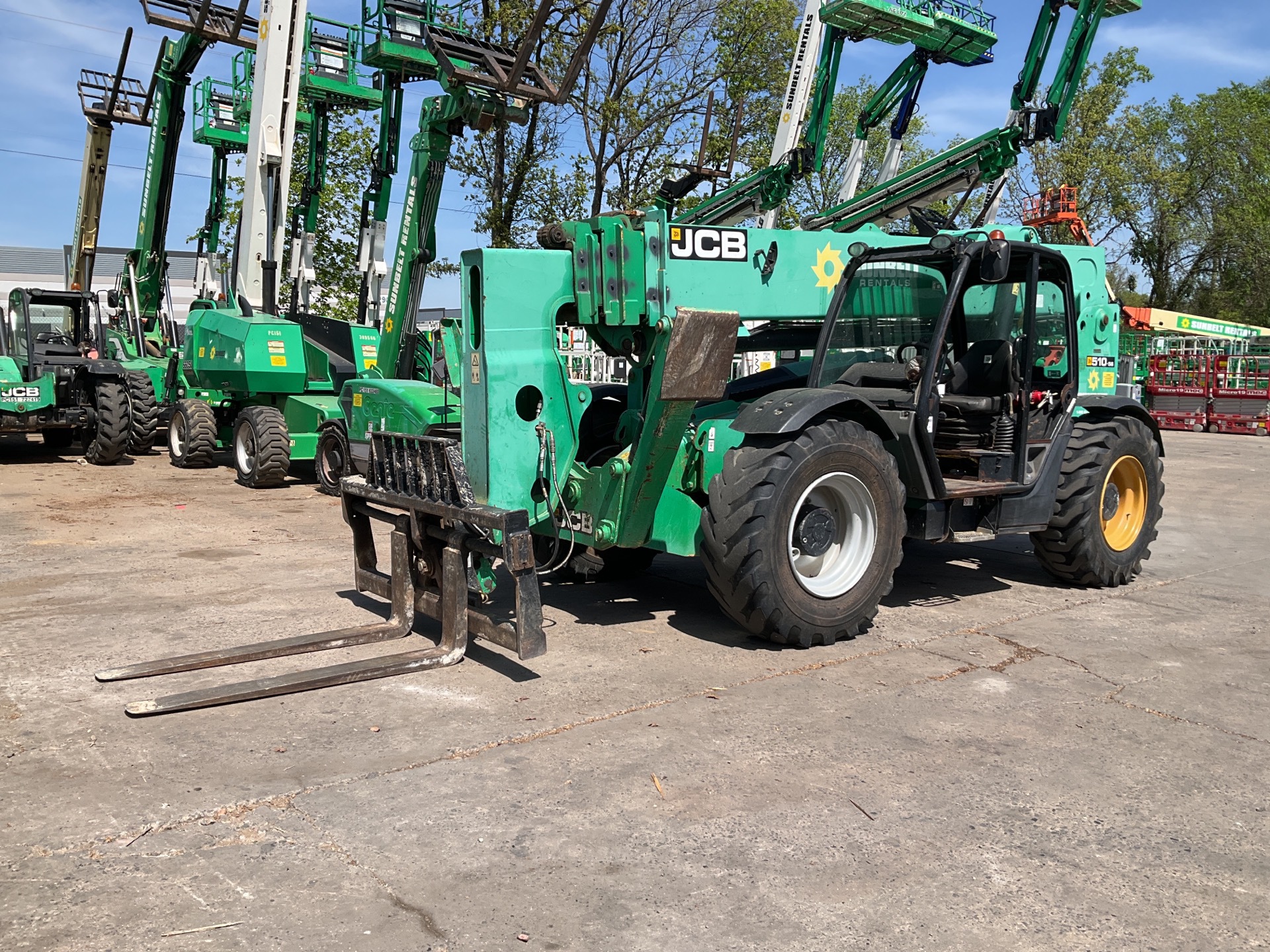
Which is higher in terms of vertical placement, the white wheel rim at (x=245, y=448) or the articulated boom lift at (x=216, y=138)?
the articulated boom lift at (x=216, y=138)

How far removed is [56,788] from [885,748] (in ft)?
10.5

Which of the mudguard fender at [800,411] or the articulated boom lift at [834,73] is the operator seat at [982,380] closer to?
the mudguard fender at [800,411]

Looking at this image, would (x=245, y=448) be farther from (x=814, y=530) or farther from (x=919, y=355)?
(x=814, y=530)

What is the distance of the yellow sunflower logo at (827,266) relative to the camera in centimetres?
692

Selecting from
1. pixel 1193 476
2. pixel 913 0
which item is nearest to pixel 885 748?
pixel 1193 476

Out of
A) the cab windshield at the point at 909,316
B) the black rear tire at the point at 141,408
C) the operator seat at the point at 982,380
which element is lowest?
the black rear tire at the point at 141,408

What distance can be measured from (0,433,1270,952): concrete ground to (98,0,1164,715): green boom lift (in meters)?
0.38

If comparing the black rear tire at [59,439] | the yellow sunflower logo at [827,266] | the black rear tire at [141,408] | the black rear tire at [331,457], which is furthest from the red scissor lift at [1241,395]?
the black rear tire at [59,439]

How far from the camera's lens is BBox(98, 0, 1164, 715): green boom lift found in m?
5.50

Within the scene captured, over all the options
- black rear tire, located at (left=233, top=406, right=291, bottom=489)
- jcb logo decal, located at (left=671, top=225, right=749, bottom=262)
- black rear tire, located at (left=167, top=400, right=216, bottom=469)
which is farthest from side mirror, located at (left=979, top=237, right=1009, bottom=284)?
black rear tire, located at (left=167, top=400, right=216, bottom=469)

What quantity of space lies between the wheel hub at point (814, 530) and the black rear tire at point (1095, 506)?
6.74 ft

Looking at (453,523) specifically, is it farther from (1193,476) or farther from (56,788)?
(1193,476)

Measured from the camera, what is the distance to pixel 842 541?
6188 mm

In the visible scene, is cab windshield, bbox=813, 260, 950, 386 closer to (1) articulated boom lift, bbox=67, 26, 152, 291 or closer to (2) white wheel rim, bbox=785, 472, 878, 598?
(2) white wheel rim, bbox=785, 472, 878, 598
